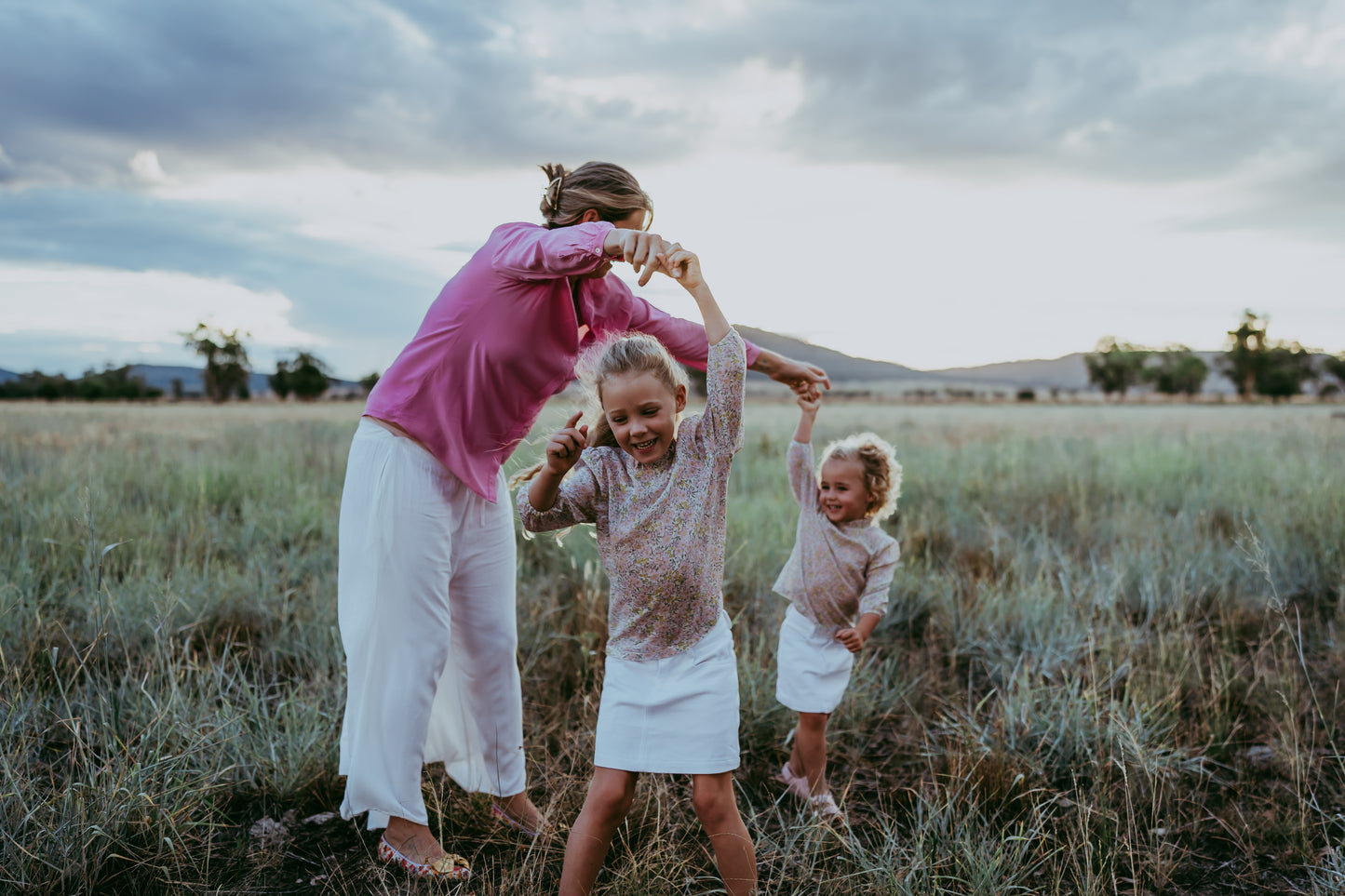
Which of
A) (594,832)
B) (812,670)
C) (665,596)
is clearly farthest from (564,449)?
(812,670)

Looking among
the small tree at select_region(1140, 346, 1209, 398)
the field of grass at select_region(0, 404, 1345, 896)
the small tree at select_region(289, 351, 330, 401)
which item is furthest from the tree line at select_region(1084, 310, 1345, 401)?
the field of grass at select_region(0, 404, 1345, 896)

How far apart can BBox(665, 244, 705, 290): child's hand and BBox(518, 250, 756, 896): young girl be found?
0.07m

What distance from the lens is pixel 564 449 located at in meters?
2.19

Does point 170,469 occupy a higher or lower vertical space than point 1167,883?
higher

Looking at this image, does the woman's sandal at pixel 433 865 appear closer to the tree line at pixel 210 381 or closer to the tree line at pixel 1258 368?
the tree line at pixel 210 381

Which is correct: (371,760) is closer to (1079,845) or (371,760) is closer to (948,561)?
(1079,845)

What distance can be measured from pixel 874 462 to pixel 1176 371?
410 feet

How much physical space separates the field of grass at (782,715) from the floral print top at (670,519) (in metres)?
0.63

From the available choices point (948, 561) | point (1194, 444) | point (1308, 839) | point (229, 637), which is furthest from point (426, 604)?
point (1194, 444)

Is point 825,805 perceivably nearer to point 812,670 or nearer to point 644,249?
point 812,670

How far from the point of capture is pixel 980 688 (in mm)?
3965

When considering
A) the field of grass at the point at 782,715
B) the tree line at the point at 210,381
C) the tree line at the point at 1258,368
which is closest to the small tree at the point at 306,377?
the tree line at the point at 210,381

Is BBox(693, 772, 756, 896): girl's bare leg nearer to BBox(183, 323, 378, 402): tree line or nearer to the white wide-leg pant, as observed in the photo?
the white wide-leg pant

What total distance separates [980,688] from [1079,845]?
4.10ft
